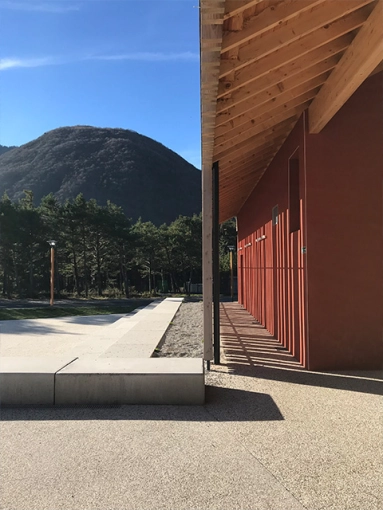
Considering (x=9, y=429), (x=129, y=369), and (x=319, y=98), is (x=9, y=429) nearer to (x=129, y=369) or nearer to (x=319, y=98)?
(x=129, y=369)

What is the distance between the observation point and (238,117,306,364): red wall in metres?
6.26

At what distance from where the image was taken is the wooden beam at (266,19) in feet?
11.8

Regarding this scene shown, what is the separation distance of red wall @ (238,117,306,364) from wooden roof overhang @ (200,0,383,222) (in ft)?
3.01

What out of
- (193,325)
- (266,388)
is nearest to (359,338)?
(266,388)

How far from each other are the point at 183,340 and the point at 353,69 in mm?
5373

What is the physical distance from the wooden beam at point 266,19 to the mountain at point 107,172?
293ft

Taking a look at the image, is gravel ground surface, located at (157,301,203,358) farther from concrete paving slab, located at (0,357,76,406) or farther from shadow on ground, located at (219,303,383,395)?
concrete paving slab, located at (0,357,76,406)

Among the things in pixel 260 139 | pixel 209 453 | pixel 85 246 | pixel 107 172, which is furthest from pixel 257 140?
pixel 107 172

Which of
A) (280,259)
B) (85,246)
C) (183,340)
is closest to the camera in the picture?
(280,259)

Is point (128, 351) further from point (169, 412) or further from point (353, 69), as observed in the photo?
point (353, 69)

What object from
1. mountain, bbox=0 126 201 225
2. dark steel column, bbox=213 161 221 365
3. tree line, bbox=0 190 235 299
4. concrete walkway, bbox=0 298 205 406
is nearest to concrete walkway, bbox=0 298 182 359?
dark steel column, bbox=213 161 221 365

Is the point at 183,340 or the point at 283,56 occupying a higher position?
the point at 283,56

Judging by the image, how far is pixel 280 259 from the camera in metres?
7.91

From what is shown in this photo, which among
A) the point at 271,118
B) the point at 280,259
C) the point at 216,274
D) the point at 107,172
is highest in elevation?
the point at 107,172
